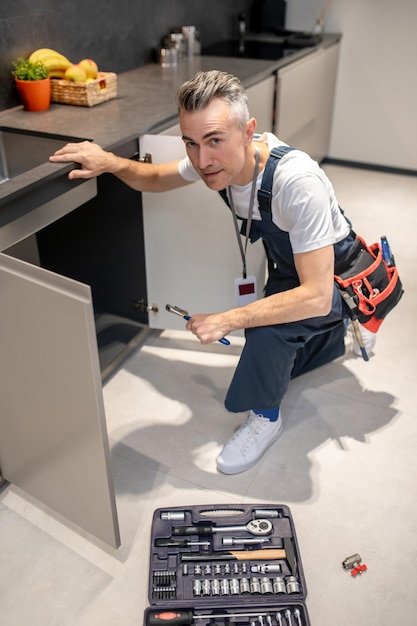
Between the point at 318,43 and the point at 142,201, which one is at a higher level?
the point at 318,43

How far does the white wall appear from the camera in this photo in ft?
11.6

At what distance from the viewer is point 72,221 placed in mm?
2174

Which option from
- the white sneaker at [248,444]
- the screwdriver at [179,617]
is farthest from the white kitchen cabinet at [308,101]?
A: the screwdriver at [179,617]

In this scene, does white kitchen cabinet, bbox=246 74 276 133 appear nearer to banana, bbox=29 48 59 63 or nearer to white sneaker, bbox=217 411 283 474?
banana, bbox=29 48 59 63

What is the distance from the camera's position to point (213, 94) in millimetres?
1363

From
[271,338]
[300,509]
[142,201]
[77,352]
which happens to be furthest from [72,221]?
[300,509]

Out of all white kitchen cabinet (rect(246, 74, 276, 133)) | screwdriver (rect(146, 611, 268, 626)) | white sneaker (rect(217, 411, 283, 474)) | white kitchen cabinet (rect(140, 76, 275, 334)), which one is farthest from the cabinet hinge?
screwdriver (rect(146, 611, 268, 626))

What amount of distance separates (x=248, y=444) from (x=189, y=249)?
70 cm

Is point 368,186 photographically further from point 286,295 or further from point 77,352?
point 77,352

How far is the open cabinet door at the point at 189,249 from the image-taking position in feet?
6.46

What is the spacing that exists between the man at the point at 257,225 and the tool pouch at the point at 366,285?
5 centimetres

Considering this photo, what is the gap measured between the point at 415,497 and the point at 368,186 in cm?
245

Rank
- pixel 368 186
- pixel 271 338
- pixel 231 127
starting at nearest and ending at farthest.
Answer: pixel 231 127 < pixel 271 338 < pixel 368 186

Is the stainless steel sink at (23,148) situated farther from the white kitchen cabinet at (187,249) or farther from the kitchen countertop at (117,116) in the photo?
the white kitchen cabinet at (187,249)
